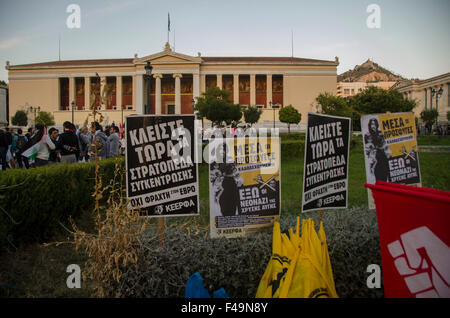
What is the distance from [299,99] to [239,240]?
5845 centimetres

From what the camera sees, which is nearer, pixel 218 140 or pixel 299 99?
pixel 218 140

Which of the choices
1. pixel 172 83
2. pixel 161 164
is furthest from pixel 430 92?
pixel 161 164

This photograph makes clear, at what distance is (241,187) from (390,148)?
2.39 meters

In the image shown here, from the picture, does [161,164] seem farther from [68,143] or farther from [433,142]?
[433,142]

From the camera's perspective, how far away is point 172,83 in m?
58.8

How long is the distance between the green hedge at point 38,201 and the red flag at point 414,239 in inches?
138

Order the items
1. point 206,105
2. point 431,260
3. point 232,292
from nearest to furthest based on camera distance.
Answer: point 431,260
point 232,292
point 206,105

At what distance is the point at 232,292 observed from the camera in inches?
104

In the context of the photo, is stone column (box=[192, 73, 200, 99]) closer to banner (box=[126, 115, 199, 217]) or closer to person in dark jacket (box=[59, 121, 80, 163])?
person in dark jacket (box=[59, 121, 80, 163])

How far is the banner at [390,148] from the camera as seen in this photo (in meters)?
4.14

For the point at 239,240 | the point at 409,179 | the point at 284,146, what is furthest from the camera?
the point at 284,146
